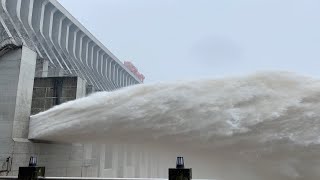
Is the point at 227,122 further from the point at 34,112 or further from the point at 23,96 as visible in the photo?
the point at 34,112

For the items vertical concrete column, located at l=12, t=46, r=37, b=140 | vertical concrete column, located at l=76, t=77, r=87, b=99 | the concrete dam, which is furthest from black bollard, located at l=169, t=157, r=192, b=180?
vertical concrete column, located at l=76, t=77, r=87, b=99

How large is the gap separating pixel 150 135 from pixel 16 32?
21155 millimetres

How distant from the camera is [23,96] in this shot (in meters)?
17.3

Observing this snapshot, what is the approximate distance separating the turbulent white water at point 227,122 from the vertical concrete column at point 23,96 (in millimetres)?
653

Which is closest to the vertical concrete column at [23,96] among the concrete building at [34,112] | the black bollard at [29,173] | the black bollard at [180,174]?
the concrete building at [34,112]

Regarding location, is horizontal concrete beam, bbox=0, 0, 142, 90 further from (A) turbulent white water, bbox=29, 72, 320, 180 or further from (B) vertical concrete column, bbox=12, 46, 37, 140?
(A) turbulent white water, bbox=29, 72, 320, 180

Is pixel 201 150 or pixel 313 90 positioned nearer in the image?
pixel 313 90

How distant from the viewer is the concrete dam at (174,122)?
13742 mm

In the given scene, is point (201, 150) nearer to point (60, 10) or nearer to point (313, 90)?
point (313, 90)

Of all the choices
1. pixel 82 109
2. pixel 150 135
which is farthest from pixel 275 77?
pixel 82 109

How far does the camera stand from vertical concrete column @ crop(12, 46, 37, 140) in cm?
1691

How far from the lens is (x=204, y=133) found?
1460 centimetres

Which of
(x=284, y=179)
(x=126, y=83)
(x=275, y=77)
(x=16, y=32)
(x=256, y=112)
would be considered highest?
(x=126, y=83)

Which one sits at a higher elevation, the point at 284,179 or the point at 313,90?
the point at 313,90
